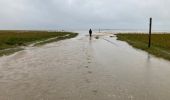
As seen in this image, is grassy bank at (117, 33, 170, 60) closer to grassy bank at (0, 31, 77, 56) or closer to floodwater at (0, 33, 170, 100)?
floodwater at (0, 33, 170, 100)

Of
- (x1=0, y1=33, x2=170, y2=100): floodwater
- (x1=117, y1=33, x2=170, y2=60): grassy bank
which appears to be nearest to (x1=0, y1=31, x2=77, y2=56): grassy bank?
(x1=0, y1=33, x2=170, y2=100): floodwater

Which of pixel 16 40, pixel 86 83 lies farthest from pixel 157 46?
pixel 86 83

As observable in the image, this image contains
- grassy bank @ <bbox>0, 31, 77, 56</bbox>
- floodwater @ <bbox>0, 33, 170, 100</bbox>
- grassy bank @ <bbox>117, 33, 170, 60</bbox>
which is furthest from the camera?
grassy bank @ <bbox>0, 31, 77, 56</bbox>

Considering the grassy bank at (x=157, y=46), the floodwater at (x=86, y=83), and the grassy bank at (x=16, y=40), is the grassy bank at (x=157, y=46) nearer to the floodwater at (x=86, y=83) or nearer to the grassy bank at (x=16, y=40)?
the floodwater at (x=86, y=83)

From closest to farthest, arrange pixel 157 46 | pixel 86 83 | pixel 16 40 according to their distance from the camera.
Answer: pixel 86 83 → pixel 157 46 → pixel 16 40

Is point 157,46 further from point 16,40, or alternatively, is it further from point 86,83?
point 86,83

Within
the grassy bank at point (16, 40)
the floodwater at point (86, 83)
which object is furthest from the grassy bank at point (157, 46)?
the grassy bank at point (16, 40)

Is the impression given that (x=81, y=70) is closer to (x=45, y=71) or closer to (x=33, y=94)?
(x=45, y=71)

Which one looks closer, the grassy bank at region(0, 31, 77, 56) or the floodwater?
the floodwater

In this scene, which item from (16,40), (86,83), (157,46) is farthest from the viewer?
(16,40)

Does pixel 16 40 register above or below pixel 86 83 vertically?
below

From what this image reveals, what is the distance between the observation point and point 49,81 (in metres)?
13.0

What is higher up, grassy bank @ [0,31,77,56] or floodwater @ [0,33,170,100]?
floodwater @ [0,33,170,100]

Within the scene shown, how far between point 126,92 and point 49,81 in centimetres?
359
